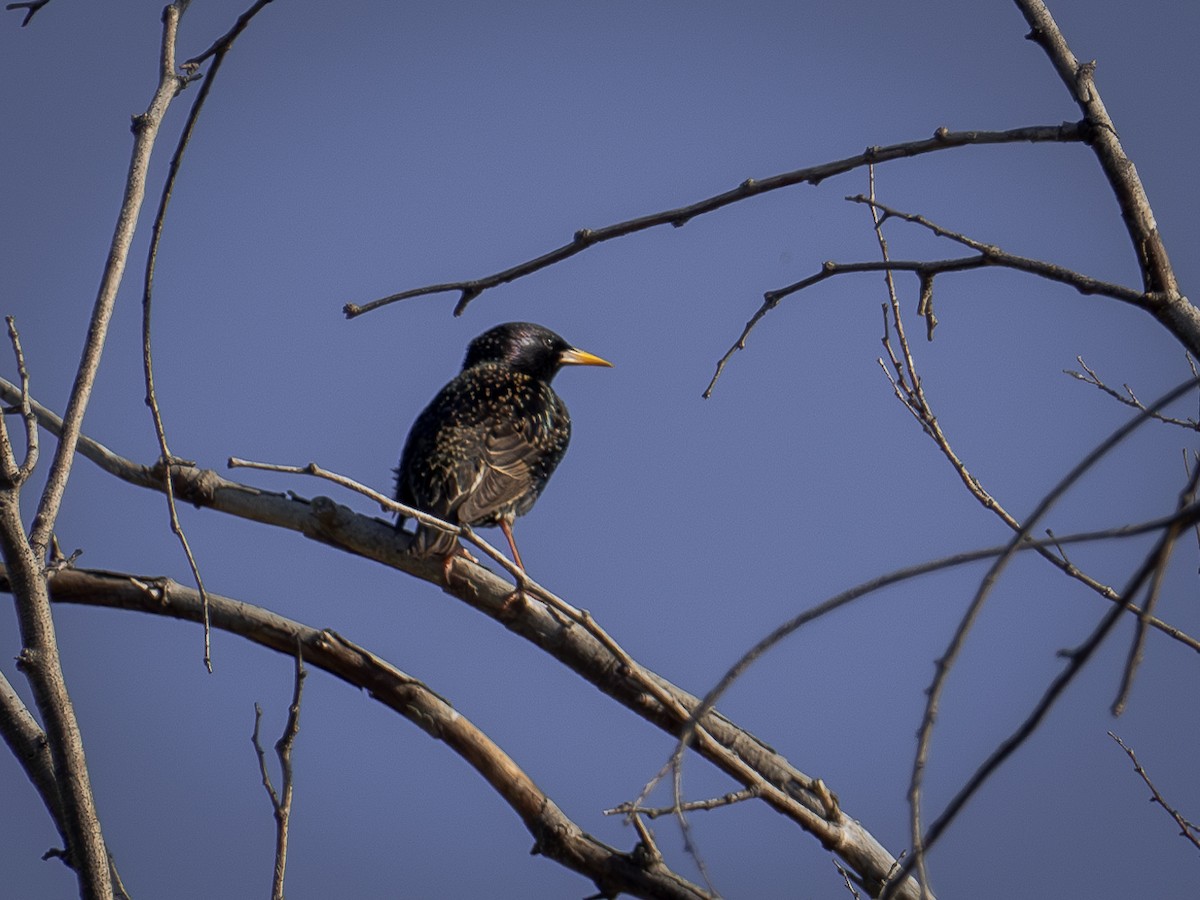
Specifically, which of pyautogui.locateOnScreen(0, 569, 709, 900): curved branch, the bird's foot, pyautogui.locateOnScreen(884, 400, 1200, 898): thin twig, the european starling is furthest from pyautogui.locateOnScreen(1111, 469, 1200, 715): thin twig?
the european starling

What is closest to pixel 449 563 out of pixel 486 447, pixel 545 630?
pixel 545 630

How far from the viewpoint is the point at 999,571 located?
1397mm

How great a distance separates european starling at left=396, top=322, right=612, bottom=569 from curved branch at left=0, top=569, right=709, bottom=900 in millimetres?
1701

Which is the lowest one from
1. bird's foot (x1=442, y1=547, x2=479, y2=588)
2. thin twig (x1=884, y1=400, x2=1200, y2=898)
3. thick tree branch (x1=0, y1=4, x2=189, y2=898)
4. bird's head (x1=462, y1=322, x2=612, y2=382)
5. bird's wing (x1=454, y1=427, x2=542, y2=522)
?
thin twig (x1=884, y1=400, x2=1200, y2=898)

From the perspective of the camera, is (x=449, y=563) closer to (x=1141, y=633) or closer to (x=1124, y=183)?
(x=1124, y=183)

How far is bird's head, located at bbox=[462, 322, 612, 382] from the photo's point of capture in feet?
23.6

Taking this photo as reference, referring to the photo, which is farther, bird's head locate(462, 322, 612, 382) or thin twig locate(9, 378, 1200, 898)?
bird's head locate(462, 322, 612, 382)

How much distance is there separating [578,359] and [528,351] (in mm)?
290

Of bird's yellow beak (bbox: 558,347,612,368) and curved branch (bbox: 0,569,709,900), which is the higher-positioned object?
bird's yellow beak (bbox: 558,347,612,368)

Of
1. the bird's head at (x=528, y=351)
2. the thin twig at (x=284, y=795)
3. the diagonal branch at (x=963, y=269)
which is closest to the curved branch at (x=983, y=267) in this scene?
the diagonal branch at (x=963, y=269)

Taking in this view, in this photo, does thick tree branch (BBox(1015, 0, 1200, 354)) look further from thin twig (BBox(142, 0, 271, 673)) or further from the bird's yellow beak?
the bird's yellow beak

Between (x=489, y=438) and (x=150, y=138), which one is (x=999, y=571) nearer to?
(x=150, y=138)

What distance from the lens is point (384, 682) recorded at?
368cm

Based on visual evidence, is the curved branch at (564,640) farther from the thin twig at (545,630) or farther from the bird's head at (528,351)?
the bird's head at (528,351)
